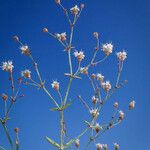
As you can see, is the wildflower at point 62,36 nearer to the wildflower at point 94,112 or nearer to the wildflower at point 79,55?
the wildflower at point 79,55

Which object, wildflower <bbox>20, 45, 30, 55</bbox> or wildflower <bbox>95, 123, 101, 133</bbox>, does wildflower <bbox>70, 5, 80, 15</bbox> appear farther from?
wildflower <bbox>95, 123, 101, 133</bbox>

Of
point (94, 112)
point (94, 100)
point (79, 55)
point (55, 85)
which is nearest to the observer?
point (94, 112)

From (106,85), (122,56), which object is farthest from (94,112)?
(122,56)

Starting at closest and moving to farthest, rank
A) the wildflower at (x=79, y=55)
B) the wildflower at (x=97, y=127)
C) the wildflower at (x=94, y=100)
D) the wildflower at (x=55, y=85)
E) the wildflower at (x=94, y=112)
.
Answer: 1. the wildflower at (x=94, y=112)
2. the wildflower at (x=97, y=127)
3. the wildflower at (x=94, y=100)
4. the wildflower at (x=55, y=85)
5. the wildflower at (x=79, y=55)

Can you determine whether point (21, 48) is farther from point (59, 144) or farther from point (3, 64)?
point (59, 144)

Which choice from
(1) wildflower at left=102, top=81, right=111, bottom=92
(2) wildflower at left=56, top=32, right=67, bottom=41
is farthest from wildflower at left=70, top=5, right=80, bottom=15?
(1) wildflower at left=102, top=81, right=111, bottom=92

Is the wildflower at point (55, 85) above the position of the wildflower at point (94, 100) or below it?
above

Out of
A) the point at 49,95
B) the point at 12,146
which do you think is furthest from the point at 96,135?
the point at 12,146

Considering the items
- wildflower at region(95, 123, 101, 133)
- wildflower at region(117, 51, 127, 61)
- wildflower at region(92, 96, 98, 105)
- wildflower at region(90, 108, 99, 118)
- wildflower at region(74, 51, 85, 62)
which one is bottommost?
wildflower at region(95, 123, 101, 133)

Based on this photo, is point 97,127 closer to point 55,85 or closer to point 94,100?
point 94,100

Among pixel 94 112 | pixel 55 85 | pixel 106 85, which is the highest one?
pixel 55 85

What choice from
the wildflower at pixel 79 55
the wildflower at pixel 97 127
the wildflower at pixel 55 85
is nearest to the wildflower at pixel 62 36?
the wildflower at pixel 79 55
